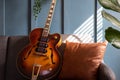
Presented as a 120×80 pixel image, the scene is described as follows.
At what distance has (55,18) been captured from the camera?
8.94 ft

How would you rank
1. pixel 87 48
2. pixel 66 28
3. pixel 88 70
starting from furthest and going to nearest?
pixel 66 28, pixel 87 48, pixel 88 70

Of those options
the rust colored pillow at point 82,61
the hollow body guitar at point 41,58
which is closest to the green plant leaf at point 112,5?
the rust colored pillow at point 82,61

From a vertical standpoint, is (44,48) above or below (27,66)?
above

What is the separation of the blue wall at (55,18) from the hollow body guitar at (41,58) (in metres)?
0.51

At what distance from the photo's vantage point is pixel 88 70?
199cm

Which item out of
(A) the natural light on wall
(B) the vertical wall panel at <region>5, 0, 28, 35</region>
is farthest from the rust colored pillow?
(B) the vertical wall panel at <region>5, 0, 28, 35</region>

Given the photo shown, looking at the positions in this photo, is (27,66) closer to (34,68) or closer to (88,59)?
(34,68)

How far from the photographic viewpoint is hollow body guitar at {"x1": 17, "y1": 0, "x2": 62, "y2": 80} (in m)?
2.12

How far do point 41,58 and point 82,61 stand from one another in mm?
394

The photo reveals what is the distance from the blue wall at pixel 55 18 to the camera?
2.70 metres

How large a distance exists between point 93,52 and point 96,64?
0.12 m

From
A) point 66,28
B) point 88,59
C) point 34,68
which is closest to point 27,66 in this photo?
point 34,68

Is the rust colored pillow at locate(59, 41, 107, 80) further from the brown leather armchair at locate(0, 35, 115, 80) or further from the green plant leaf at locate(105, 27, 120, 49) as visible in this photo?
the green plant leaf at locate(105, 27, 120, 49)

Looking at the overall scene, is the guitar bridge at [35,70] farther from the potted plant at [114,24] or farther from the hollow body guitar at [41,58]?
the potted plant at [114,24]
